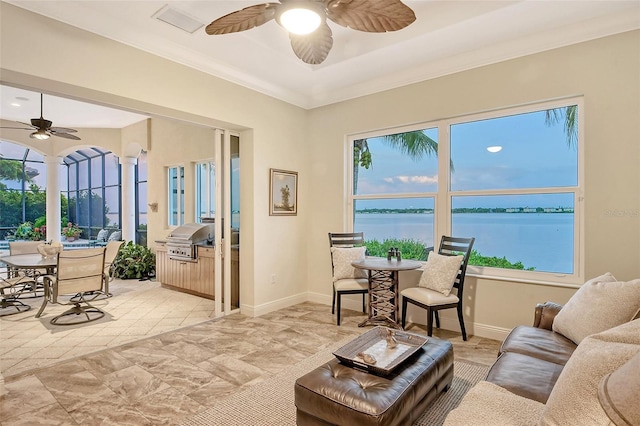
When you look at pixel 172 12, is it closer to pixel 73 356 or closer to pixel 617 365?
pixel 73 356

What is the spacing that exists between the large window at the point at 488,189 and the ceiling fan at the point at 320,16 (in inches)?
86.4

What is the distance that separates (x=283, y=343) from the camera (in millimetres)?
3580

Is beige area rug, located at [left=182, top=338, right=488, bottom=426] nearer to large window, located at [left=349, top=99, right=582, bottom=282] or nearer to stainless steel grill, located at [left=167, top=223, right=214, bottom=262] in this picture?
large window, located at [left=349, top=99, right=582, bottom=282]

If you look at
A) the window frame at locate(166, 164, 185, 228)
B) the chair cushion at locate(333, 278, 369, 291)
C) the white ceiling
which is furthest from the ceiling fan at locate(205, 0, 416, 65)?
the window frame at locate(166, 164, 185, 228)

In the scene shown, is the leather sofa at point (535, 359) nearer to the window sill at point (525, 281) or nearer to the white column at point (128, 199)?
the window sill at point (525, 281)

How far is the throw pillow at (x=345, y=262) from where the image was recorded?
169 inches

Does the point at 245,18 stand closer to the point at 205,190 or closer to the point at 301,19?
the point at 301,19

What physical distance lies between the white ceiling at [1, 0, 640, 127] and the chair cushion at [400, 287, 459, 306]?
2493 millimetres

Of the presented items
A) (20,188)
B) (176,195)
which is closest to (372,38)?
(176,195)

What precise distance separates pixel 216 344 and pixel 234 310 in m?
1.12

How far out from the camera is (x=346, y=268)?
430cm

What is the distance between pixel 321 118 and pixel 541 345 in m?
3.98

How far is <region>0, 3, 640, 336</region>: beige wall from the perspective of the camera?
2945 mm

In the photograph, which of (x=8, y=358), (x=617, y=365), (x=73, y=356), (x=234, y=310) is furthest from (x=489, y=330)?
(x=8, y=358)
